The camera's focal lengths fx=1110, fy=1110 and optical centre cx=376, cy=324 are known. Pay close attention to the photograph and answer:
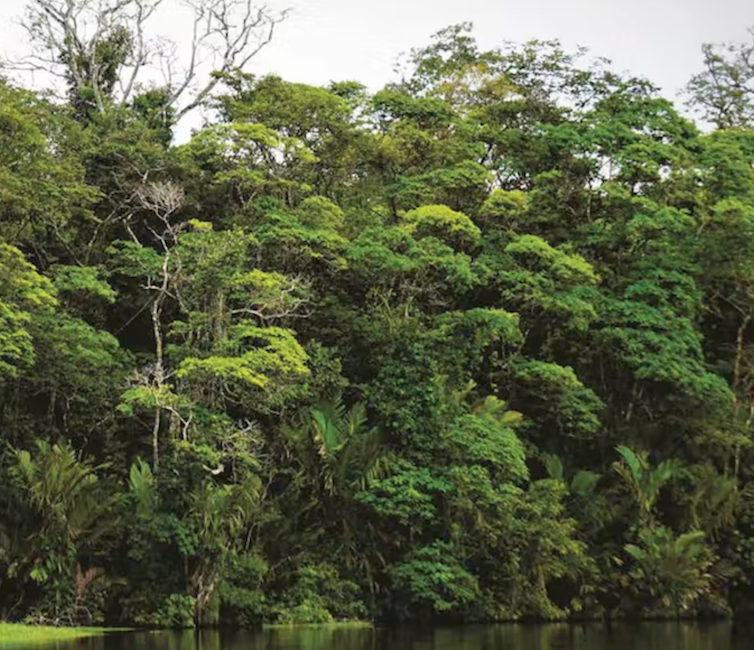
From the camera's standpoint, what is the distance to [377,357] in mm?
23000

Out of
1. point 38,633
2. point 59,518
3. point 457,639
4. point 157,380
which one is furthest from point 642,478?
point 38,633

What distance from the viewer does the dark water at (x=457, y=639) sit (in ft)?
48.0

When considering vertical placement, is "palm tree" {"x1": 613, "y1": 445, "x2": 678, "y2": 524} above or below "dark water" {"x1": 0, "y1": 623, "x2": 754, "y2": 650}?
above

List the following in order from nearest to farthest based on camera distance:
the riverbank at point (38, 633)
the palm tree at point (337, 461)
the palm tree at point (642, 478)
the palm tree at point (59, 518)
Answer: the riverbank at point (38, 633) → the palm tree at point (59, 518) → the palm tree at point (337, 461) → the palm tree at point (642, 478)

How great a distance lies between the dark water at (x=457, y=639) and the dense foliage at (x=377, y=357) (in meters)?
1.57

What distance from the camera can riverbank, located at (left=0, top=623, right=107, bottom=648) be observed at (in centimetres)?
1549

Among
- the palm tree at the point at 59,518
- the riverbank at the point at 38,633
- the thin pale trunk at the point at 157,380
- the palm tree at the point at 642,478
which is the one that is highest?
the thin pale trunk at the point at 157,380

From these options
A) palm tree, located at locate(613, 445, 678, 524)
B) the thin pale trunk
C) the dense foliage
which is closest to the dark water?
the dense foliage

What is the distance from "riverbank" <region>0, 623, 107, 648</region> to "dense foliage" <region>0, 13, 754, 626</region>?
41.2 inches

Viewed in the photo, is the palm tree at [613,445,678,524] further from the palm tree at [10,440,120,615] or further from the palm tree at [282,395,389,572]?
the palm tree at [10,440,120,615]

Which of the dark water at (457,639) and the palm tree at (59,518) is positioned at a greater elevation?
the palm tree at (59,518)

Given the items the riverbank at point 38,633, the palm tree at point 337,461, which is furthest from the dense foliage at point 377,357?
the riverbank at point 38,633

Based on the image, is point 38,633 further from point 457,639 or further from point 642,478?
point 642,478

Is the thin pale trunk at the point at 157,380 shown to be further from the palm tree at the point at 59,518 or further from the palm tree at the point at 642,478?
the palm tree at the point at 642,478
